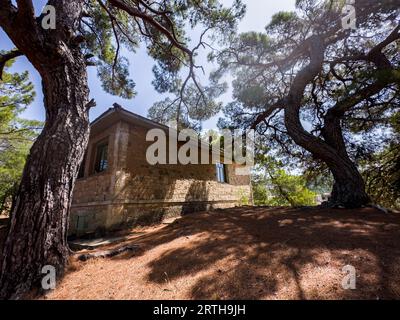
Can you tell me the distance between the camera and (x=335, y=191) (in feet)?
17.4

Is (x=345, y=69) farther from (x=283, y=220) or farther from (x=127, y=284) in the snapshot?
(x=127, y=284)

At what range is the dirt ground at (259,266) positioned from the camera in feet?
5.96

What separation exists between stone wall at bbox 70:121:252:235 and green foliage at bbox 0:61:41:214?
474 cm

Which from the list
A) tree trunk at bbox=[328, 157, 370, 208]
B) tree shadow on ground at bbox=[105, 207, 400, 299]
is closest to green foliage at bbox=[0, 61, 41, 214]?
tree shadow on ground at bbox=[105, 207, 400, 299]

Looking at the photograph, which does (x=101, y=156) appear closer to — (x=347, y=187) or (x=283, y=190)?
(x=347, y=187)

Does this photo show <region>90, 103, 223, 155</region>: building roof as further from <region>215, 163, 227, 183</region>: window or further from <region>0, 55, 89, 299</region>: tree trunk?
<region>215, 163, 227, 183</region>: window

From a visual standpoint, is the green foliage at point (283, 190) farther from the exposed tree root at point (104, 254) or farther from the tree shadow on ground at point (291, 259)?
the exposed tree root at point (104, 254)

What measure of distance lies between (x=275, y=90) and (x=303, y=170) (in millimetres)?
3945

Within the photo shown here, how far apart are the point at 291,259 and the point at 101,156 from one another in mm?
6922

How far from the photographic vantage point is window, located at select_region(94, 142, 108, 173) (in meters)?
7.01

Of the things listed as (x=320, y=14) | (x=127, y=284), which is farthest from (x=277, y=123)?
(x=127, y=284)

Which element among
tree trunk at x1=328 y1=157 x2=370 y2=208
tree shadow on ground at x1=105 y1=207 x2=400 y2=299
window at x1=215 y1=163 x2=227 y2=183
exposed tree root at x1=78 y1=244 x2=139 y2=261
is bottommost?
exposed tree root at x1=78 y1=244 x2=139 y2=261

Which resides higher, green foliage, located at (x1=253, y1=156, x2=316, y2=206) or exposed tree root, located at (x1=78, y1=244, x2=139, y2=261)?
green foliage, located at (x1=253, y1=156, x2=316, y2=206)

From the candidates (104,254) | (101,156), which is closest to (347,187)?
(104,254)
